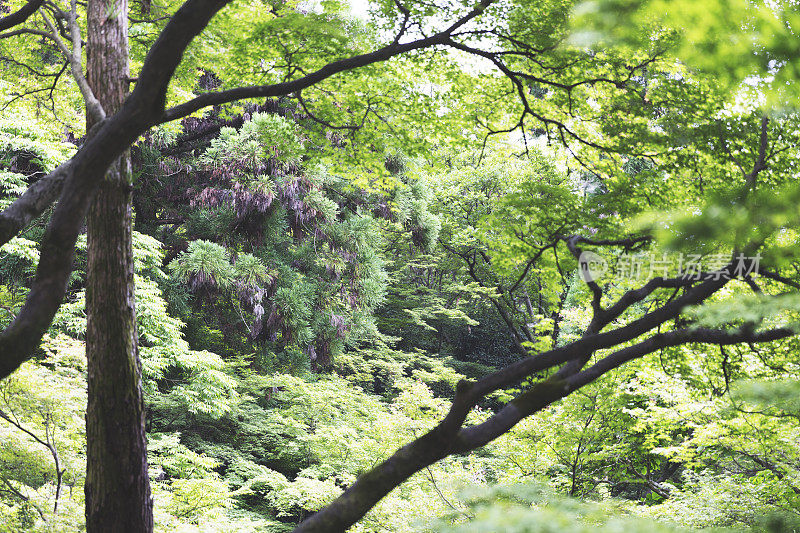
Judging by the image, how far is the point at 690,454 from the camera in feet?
17.1

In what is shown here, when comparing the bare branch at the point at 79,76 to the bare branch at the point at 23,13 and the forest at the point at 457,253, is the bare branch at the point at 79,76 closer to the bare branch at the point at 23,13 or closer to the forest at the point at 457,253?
the forest at the point at 457,253

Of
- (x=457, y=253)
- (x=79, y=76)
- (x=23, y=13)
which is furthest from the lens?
(x=457, y=253)

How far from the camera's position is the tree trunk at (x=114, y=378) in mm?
2889

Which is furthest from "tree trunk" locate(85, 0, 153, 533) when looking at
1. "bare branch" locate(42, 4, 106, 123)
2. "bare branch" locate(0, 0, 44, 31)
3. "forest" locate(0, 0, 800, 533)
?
"bare branch" locate(0, 0, 44, 31)

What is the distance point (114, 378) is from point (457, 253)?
3.72 m

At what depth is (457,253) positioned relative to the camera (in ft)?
19.4

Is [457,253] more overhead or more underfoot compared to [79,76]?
more overhead

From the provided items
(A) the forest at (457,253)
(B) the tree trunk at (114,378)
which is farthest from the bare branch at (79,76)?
(B) the tree trunk at (114,378)

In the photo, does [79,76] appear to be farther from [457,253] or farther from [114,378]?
[457,253]

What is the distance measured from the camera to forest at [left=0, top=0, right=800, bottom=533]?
6.29 feet

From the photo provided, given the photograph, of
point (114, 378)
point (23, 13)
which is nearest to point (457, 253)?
point (114, 378)

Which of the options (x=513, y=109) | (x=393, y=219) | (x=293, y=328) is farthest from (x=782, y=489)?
(x=393, y=219)

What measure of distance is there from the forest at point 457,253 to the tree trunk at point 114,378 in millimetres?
13

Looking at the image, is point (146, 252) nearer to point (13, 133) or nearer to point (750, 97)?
point (13, 133)
